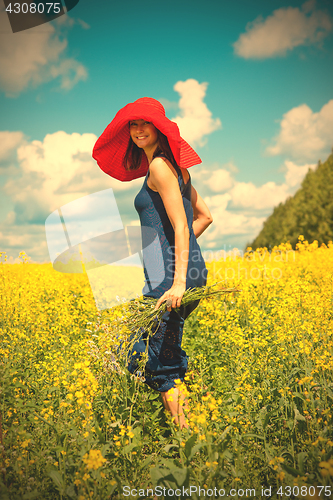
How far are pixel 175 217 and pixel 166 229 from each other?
0.20 meters

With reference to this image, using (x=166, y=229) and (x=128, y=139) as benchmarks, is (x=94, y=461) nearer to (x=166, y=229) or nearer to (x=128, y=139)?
(x=166, y=229)

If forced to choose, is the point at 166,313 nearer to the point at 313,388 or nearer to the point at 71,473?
the point at 71,473

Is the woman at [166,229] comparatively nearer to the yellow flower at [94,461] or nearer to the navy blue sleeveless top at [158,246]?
the navy blue sleeveless top at [158,246]

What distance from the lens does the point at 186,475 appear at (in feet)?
5.25

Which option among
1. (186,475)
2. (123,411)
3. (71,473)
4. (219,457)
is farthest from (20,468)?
(219,457)

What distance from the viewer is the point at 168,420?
2.39 meters

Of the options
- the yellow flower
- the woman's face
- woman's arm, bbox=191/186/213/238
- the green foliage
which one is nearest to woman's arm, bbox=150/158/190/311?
the woman's face

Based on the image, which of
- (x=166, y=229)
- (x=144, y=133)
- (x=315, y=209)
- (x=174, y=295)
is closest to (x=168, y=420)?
(x=174, y=295)

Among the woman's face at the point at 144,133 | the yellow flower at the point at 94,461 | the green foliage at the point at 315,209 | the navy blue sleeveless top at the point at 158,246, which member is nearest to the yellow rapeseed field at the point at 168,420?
the yellow flower at the point at 94,461

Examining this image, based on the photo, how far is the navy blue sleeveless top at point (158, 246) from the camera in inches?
94.1

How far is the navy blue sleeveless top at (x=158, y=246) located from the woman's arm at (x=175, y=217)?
0.41 ft

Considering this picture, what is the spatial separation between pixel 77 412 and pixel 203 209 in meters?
1.82

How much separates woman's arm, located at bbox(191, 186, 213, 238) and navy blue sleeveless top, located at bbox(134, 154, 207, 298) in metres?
0.48

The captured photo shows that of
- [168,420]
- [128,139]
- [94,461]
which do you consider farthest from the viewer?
[128,139]
